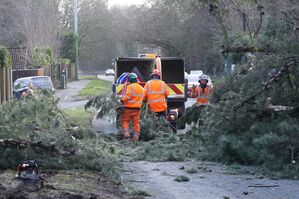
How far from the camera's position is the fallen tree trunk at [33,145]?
8.80 meters

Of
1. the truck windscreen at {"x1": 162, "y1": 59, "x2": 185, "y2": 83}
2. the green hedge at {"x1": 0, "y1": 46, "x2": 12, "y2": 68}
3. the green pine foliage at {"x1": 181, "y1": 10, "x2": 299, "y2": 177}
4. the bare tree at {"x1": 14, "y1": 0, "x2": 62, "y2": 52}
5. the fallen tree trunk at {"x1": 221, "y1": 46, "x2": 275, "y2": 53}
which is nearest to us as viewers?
the green pine foliage at {"x1": 181, "y1": 10, "x2": 299, "y2": 177}

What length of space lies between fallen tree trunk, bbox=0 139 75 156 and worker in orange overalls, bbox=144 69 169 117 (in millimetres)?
6202

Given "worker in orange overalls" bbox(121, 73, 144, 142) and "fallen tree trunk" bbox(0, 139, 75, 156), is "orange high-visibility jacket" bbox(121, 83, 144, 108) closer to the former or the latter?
"worker in orange overalls" bbox(121, 73, 144, 142)

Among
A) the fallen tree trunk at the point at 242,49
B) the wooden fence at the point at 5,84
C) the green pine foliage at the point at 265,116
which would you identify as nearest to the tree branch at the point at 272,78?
the green pine foliage at the point at 265,116

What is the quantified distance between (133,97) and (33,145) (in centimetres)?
567

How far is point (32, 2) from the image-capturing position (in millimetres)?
51281

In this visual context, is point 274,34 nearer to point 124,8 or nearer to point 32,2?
point 32,2

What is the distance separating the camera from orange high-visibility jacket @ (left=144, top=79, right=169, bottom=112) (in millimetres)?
15102

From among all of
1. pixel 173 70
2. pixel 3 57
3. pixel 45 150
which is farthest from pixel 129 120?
pixel 3 57

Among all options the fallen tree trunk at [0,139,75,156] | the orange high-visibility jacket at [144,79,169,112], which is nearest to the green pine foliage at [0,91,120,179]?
the fallen tree trunk at [0,139,75,156]

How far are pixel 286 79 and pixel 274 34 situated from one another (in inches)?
39.0

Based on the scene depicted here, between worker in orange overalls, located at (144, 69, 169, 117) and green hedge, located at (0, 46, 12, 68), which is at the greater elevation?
green hedge, located at (0, 46, 12, 68)

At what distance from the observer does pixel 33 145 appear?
29.3 ft

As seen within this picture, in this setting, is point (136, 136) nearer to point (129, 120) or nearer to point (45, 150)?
point (129, 120)
